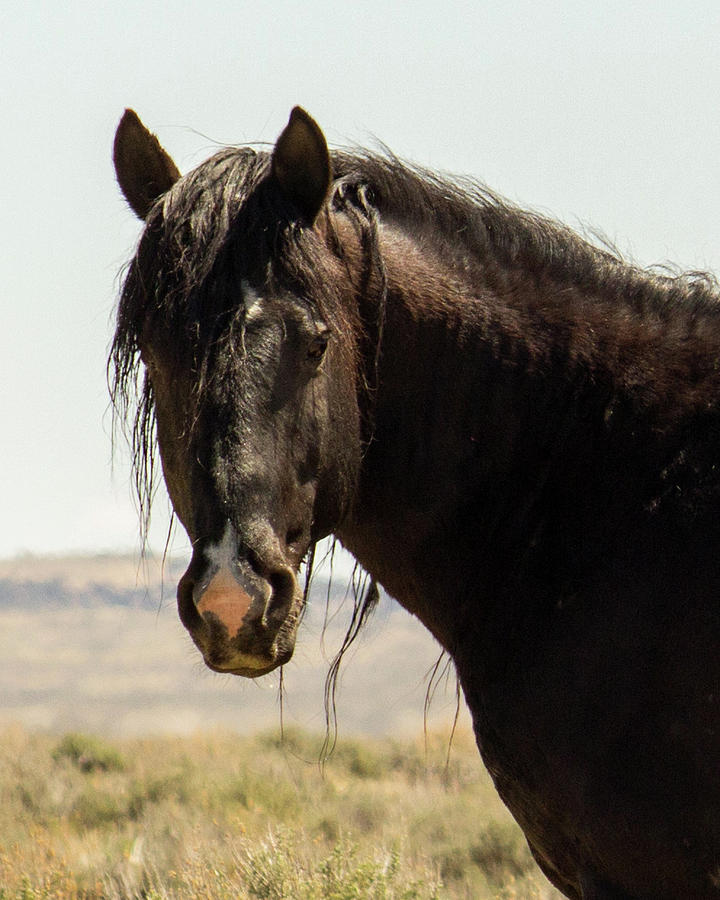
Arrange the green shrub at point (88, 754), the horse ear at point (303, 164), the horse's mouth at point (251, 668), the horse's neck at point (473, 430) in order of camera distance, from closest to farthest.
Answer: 1. the horse's mouth at point (251, 668)
2. the horse ear at point (303, 164)
3. the horse's neck at point (473, 430)
4. the green shrub at point (88, 754)

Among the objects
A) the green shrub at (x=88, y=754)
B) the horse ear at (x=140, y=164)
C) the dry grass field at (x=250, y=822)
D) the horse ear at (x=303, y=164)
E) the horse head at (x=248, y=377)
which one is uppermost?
the horse ear at (x=303, y=164)

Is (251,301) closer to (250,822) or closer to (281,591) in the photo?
(281,591)

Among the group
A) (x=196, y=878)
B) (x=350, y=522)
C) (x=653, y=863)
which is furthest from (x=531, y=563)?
(x=196, y=878)

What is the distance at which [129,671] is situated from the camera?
106ft

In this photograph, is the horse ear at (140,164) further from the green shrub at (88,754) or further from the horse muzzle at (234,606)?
the green shrub at (88,754)

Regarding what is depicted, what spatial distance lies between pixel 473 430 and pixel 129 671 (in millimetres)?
30514

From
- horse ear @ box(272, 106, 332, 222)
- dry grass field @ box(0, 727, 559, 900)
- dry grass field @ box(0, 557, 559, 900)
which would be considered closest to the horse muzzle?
dry grass field @ box(0, 557, 559, 900)

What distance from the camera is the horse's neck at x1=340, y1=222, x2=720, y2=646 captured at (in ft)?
9.78

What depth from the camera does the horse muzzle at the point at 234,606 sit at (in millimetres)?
2432

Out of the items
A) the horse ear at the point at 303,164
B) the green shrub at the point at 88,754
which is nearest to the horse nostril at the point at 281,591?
the horse ear at the point at 303,164

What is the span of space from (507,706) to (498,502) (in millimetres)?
528

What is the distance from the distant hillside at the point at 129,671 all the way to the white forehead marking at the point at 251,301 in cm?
1066

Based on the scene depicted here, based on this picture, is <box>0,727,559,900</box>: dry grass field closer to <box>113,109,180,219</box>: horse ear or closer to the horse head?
the horse head

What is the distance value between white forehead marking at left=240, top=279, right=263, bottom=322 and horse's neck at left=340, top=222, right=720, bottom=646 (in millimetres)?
440
